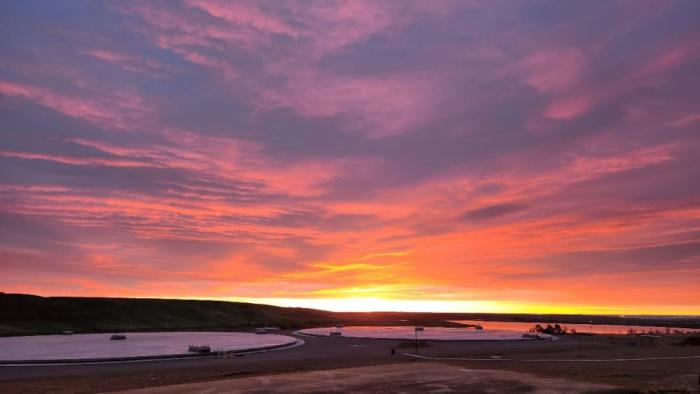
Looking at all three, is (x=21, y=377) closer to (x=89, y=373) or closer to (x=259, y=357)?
(x=89, y=373)

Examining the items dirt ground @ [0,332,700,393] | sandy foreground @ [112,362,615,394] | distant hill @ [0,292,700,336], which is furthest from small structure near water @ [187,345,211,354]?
distant hill @ [0,292,700,336]

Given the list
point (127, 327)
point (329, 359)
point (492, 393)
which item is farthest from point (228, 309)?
point (492, 393)

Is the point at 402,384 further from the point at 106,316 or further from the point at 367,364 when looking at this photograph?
the point at 106,316

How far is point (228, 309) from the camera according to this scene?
571ft

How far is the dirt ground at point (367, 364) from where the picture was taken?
3297 cm

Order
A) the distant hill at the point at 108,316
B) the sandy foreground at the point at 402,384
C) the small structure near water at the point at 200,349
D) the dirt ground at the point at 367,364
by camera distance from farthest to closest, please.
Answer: the distant hill at the point at 108,316 → the small structure near water at the point at 200,349 → the dirt ground at the point at 367,364 → the sandy foreground at the point at 402,384

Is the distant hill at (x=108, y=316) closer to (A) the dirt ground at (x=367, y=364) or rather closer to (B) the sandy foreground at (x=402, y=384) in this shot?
(A) the dirt ground at (x=367, y=364)

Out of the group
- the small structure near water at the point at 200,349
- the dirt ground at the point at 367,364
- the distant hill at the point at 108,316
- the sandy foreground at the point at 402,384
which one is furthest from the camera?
the distant hill at the point at 108,316

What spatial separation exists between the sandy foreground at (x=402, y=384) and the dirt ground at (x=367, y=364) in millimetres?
991

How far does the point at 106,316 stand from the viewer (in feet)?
409

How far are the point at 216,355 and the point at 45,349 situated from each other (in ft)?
64.2

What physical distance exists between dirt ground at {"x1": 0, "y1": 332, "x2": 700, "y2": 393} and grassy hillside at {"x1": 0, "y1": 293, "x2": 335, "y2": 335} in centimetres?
6413

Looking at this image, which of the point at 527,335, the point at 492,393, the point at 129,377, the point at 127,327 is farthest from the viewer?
the point at 127,327

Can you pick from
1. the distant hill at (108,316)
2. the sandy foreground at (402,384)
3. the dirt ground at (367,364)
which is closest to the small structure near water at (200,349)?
the dirt ground at (367,364)
